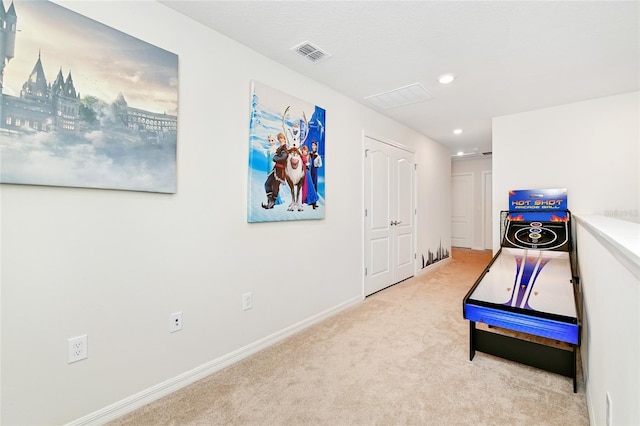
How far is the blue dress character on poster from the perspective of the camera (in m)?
2.78

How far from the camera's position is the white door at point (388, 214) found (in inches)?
147

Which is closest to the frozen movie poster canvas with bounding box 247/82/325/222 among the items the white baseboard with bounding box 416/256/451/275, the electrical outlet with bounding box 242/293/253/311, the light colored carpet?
the electrical outlet with bounding box 242/293/253/311

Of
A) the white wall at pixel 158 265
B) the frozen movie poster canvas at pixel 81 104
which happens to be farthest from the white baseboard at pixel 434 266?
the frozen movie poster canvas at pixel 81 104

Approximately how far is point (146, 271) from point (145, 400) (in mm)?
783

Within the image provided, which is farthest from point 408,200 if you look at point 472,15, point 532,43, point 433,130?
point 472,15

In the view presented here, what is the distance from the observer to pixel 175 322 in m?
1.91

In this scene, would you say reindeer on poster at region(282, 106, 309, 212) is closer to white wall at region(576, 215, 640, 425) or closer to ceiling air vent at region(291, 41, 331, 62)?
ceiling air vent at region(291, 41, 331, 62)

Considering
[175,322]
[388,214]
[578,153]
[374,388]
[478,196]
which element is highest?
[578,153]

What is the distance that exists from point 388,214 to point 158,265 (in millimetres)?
3051

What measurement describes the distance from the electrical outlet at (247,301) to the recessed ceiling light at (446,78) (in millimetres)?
2731

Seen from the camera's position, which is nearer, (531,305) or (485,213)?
(531,305)

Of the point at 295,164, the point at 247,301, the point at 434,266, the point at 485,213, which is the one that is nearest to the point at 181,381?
the point at 247,301

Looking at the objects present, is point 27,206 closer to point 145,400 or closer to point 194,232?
point 194,232

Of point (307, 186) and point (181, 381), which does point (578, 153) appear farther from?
point (181, 381)
